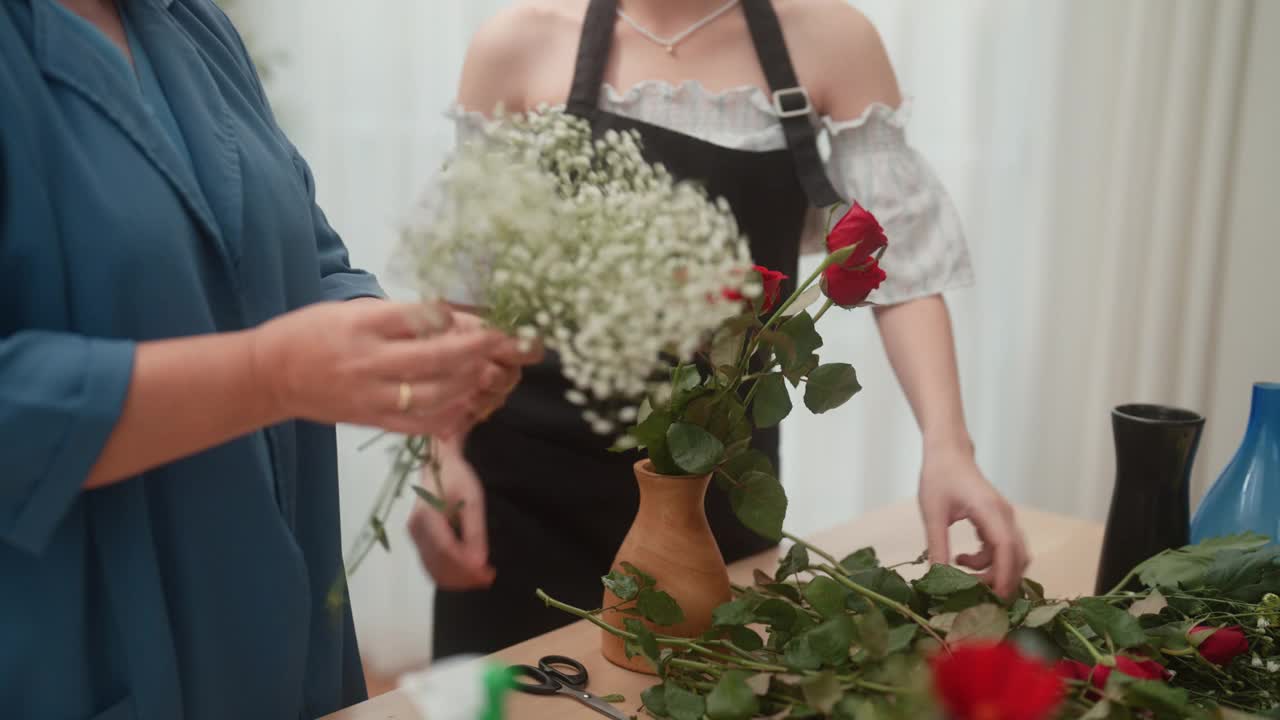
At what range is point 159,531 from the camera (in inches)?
31.0

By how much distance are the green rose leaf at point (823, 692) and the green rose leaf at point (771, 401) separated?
22cm

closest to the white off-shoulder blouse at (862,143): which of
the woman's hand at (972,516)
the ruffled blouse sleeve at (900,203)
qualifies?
the ruffled blouse sleeve at (900,203)

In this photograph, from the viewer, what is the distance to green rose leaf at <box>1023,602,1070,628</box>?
788mm

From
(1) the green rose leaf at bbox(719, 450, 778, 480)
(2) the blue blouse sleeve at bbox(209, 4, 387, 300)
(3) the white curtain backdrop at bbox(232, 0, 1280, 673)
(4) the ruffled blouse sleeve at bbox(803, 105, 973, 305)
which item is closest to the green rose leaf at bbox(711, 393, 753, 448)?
(1) the green rose leaf at bbox(719, 450, 778, 480)

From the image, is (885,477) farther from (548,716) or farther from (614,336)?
(614,336)

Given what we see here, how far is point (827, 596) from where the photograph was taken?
2.69ft

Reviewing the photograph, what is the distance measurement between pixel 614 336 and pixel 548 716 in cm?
40

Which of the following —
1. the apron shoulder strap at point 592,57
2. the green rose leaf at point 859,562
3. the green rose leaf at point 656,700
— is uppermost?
the apron shoulder strap at point 592,57

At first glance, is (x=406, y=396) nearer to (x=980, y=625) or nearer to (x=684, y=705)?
(x=684, y=705)

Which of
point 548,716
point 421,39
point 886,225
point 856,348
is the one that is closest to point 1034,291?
point 856,348

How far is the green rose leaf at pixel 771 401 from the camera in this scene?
0.84 m

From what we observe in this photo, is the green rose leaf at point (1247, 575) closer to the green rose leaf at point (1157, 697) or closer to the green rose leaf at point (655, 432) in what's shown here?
the green rose leaf at point (1157, 697)

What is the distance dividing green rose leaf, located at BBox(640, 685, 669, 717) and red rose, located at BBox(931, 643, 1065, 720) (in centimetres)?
41

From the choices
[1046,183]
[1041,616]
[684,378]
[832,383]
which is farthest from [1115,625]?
[1046,183]
